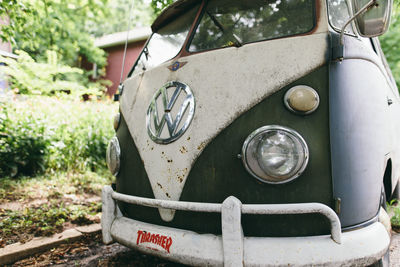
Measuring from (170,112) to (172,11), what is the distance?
42.2 inches

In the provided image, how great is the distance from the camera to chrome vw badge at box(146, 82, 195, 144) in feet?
6.43

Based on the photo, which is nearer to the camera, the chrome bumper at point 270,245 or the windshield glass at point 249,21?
the chrome bumper at point 270,245

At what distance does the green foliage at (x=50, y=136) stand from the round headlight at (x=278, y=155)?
14.0ft

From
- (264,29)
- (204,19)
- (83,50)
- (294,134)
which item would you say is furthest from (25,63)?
(83,50)

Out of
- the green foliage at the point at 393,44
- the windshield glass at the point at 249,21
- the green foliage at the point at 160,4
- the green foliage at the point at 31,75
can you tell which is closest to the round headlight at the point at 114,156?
the windshield glass at the point at 249,21

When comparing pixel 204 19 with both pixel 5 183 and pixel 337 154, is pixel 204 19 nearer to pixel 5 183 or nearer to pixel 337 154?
pixel 337 154

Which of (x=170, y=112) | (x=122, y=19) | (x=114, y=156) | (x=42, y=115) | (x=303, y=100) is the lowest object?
(x=42, y=115)

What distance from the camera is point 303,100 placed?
5.50 feet

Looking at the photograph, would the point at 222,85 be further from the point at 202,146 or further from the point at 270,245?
the point at 270,245

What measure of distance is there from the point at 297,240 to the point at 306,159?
412mm

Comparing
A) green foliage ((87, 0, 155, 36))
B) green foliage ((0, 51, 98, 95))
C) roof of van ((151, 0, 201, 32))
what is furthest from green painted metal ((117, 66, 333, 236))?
green foliage ((87, 0, 155, 36))

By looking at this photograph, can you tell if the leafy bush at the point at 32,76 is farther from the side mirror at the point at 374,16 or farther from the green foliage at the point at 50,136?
the side mirror at the point at 374,16

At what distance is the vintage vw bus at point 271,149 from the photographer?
5.33ft

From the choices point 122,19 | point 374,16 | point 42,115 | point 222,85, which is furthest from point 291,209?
point 122,19
